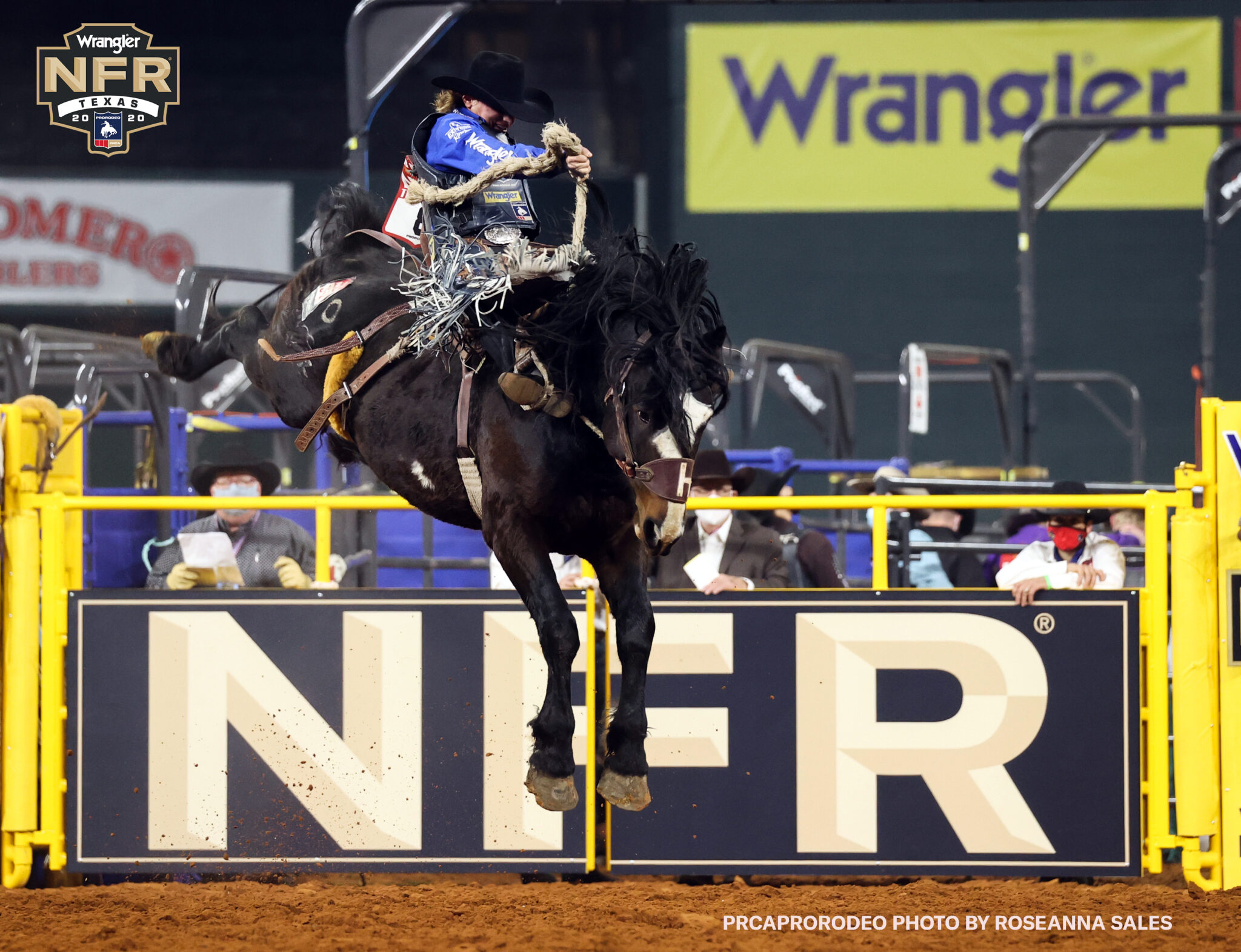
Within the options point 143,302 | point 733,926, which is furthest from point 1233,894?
point 143,302

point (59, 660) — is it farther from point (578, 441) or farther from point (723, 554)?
point (578, 441)

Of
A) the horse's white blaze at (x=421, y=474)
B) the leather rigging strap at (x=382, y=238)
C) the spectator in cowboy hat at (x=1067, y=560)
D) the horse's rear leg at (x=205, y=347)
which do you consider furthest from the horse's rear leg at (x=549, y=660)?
the spectator in cowboy hat at (x=1067, y=560)

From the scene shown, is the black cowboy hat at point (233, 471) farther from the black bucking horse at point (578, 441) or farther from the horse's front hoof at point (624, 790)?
the horse's front hoof at point (624, 790)

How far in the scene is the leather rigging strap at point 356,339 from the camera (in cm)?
426

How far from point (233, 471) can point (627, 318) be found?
3.66m

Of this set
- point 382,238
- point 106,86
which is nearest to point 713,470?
point 382,238

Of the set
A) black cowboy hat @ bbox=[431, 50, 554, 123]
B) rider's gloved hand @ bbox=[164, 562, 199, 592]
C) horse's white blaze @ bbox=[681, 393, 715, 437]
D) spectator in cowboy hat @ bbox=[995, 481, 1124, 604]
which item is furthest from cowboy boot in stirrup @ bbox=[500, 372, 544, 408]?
rider's gloved hand @ bbox=[164, 562, 199, 592]

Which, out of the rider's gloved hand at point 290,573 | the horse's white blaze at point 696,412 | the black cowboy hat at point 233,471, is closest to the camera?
the horse's white blaze at point 696,412

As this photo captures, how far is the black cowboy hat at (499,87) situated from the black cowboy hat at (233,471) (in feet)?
10.7

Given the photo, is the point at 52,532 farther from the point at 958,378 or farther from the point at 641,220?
the point at 641,220

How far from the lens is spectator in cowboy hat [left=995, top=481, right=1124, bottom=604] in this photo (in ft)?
18.7

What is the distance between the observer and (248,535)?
6.50m

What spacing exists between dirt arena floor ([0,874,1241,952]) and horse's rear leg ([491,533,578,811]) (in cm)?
135

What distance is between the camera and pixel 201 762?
5.60 meters
